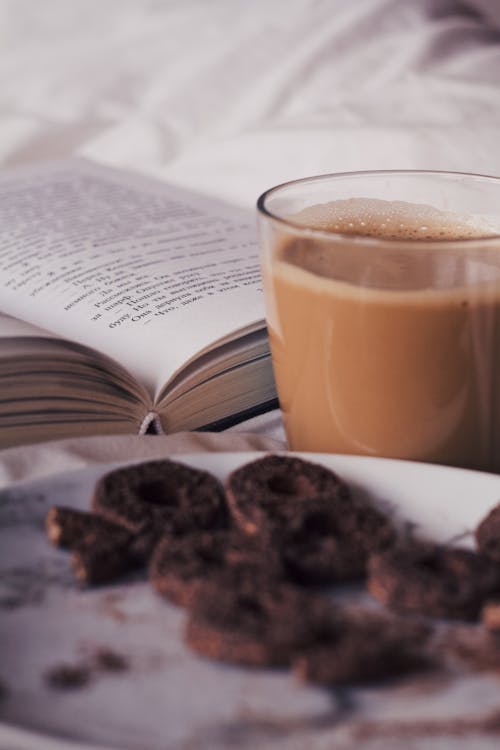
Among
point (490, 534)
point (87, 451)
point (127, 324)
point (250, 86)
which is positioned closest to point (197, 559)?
point (490, 534)

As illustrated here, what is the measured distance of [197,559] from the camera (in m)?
0.57

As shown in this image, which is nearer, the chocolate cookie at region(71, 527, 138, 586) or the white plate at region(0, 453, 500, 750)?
the white plate at region(0, 453, 500, 750)

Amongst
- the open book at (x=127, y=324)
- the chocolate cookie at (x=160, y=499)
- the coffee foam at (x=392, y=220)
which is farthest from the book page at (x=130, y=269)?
the chocolate cookie at (x=160, y=499)

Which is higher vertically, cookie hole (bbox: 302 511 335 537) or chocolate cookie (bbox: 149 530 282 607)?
chocolate cookie (bbox: 149 530 282 607)

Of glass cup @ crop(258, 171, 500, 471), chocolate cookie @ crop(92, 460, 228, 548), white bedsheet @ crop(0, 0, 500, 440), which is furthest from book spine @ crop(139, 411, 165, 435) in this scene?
white bedsheet @ crop(0, 0, 500, 440)

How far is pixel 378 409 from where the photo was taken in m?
0.79

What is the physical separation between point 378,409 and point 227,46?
47.4 inches

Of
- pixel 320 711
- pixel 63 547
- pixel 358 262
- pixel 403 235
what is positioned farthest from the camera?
pixel 403 235

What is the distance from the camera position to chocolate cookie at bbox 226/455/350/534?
2.04 ft

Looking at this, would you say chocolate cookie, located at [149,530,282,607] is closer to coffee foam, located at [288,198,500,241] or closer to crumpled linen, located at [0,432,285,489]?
crumpled linen, located at [0,432,285,489]

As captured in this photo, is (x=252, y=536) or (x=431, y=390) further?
(x=431, y=390)

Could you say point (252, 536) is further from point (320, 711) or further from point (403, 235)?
point (403, 235)

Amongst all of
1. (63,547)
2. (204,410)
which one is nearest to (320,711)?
(63,547)

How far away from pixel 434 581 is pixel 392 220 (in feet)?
1.38
